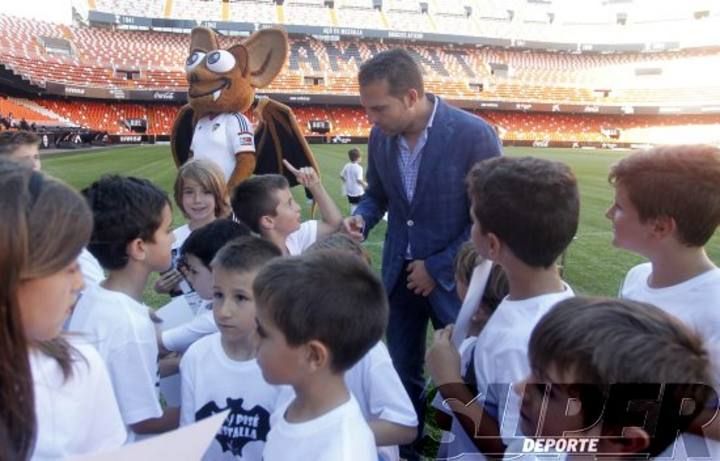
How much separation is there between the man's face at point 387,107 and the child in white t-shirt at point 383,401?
1237 mm

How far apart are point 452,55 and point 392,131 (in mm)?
51072

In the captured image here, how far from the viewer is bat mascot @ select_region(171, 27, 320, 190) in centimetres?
539

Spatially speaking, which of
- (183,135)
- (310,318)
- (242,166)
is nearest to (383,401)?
(310,318)

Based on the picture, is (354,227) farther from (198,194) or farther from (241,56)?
(241,56)

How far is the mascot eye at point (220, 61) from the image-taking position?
5.89 m

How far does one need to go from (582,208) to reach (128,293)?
1234cm

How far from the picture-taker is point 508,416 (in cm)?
179

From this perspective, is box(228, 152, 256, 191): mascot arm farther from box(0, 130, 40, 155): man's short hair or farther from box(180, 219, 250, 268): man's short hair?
box(180, 219, 250, 268): man's short hair

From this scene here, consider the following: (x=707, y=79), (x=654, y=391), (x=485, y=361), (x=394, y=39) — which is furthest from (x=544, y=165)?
(x=707, y=79)

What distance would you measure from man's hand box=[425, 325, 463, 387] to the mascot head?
4.20 metres

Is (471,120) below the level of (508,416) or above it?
above

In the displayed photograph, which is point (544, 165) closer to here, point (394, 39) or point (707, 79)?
point (394, 39)

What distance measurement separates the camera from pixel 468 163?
3.25 m

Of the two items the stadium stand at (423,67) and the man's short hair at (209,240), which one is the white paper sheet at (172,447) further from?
the stadium stand at (423,67)
